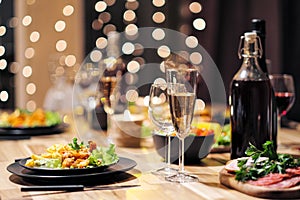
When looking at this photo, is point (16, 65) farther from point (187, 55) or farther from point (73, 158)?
point (73, 158)

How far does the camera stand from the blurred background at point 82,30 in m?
4.77

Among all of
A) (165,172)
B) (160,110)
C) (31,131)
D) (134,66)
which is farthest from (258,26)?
(134,66)

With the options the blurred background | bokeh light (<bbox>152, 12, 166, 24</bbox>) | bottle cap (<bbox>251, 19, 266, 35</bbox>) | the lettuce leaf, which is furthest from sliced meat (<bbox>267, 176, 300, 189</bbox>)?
bokeh light (<bbox>152, 12, 166, 24</bbox>)

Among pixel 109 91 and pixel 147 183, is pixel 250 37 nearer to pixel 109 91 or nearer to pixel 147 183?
pixel 147 183

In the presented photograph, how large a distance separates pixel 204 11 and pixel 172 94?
137 inches

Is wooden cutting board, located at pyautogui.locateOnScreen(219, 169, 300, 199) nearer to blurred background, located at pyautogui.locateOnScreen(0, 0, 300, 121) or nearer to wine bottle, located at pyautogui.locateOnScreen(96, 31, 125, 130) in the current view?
wine bottle, located at pyautogui.locateOnScreen(96, 31, 125, 130)

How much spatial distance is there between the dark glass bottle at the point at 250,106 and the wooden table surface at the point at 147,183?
11 cm

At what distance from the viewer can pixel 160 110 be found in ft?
5.44

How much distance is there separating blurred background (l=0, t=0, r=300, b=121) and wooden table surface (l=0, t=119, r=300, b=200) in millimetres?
2677

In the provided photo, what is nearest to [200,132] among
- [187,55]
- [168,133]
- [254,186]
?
[168,133]

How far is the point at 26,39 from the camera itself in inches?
190

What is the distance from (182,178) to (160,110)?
0.21m

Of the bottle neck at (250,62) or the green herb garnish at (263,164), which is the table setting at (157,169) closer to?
the green herb garnish at (263,164)

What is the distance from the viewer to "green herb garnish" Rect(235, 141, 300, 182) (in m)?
1.42
